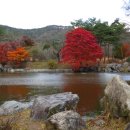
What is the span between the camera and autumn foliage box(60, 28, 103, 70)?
55906 millimetres

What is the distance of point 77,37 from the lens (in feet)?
184

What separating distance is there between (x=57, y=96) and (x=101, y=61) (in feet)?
162

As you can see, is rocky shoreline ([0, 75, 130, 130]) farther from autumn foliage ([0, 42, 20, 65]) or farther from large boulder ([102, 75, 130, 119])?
autumn foliage ([0, 42, 20, 65])

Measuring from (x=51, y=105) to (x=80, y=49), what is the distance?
42599mm

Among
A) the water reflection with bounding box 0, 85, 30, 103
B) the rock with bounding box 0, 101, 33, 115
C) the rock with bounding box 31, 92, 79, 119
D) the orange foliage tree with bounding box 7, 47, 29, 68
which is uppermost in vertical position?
the orange foliage tree with bounding box 7, 47, 29, 68

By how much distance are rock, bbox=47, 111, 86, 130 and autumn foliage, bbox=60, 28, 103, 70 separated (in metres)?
44.5

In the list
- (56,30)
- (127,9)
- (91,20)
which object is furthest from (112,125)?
(56,30)

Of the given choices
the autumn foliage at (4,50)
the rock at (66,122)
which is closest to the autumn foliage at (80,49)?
the autumn foliage at (4,50)

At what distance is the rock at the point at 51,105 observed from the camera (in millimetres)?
13492

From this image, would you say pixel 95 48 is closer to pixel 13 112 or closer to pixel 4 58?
pixel 4 58

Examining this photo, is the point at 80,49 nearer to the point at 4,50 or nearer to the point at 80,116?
the point at 4,50

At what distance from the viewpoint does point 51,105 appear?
44.6 ft

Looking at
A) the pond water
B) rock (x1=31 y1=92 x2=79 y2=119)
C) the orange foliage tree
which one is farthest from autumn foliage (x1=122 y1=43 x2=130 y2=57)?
rock (x1=31 y1=92 x2=79 y2=119)

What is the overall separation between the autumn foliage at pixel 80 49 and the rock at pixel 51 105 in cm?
4174
